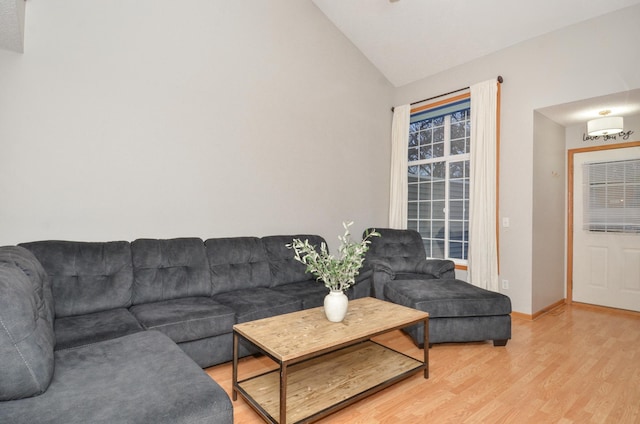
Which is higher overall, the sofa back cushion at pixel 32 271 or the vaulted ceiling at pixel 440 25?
the vaulted ceiling at pixel 440 25

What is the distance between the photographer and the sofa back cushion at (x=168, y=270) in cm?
280

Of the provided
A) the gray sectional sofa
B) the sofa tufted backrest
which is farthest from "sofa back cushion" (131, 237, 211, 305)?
the sofa tufted backrest

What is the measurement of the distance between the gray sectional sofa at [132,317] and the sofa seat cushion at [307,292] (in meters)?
0.01

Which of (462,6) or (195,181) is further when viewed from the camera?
(462,6)

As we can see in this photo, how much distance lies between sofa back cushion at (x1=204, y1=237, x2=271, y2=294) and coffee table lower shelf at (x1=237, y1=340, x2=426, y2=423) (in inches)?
41.3

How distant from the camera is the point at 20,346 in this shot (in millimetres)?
1282

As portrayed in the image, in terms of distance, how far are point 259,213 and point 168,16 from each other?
2.08 m

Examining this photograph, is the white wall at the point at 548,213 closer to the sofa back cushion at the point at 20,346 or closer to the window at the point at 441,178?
the window at the point at 441,178

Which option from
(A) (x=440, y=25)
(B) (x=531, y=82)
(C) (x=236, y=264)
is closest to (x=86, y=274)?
(C) (x=236, y=264)

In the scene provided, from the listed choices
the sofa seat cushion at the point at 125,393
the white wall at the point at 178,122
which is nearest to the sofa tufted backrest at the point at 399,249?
the white wall at the point at 178,122

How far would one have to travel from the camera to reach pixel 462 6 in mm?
3818

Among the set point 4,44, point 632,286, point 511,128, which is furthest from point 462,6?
point 4,44

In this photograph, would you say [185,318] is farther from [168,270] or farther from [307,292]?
[307,292]

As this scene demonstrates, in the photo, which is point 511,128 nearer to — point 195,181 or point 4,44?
point 195,181
